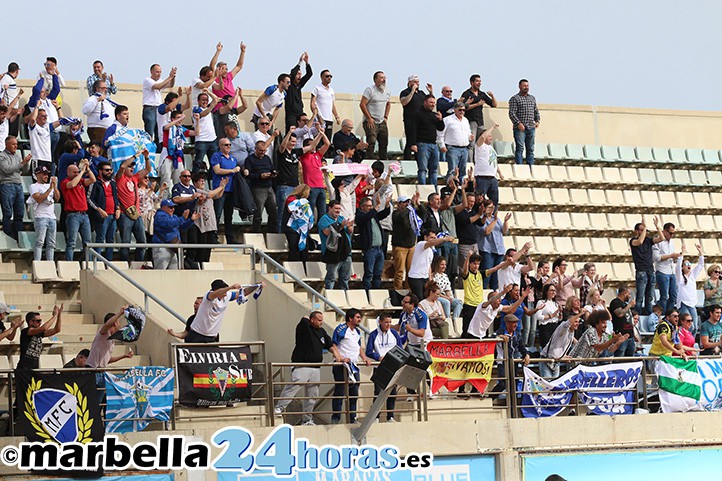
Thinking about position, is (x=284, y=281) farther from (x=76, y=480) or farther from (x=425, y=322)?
(x=76, y=480)

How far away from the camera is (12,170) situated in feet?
68.9

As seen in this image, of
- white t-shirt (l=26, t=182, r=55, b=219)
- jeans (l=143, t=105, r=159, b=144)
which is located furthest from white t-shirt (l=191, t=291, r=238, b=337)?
jeans (l=143, t=105, r=159, b=144)

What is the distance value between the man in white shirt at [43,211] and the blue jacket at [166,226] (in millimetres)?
1413

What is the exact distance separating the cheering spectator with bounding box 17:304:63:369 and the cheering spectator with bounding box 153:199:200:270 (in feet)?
13.5

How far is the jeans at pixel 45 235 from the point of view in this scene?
20.3 meters

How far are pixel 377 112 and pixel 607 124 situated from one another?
6.97 meters

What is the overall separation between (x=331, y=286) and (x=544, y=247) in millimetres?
5807

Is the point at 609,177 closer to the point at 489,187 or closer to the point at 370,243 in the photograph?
the point at 489,187

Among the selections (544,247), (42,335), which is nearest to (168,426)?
(42,335)

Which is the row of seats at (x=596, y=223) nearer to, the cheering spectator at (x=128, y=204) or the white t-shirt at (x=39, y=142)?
the cheering spectator at (x=128, y=204)

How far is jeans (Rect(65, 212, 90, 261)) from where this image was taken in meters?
20.3

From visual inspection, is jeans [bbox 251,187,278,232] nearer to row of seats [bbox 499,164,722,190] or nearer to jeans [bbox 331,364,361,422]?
jeans [bbox 331,364,361,422]

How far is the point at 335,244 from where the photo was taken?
68.8ft

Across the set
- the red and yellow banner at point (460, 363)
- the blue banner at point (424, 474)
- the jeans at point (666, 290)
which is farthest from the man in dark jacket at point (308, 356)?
the jeans at point (666, 290)
